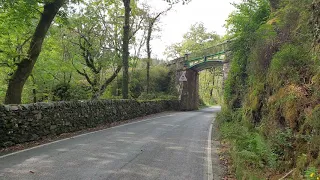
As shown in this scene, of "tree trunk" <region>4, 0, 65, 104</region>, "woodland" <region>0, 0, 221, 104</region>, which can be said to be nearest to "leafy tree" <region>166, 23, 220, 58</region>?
"woodland" <region>0, 0, 221, 104</region>

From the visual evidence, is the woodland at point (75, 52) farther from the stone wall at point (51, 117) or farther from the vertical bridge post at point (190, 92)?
the vertical bridge post at point (190, 92)

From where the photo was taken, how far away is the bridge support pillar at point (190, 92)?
35.3 m

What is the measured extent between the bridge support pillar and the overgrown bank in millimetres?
21490

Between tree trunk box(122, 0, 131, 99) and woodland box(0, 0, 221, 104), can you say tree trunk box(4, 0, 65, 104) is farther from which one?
tree trunk box(122, 0, 131, 99)

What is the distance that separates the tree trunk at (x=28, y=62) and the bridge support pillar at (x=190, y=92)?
24699 millimetres

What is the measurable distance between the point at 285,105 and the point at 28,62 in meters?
10.0

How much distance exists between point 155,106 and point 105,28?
820cm

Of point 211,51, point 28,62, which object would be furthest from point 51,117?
point 211,51

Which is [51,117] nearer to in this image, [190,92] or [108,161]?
[108,161]

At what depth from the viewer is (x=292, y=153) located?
20.1ft

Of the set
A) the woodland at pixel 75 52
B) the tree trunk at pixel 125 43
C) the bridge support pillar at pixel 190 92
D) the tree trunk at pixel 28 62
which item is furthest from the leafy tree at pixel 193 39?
the tree trunk at pixel 28 62

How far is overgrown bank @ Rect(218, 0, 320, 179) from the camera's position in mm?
5691

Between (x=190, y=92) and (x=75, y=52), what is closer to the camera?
(x=75, y=52)

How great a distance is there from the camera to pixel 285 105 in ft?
23.8
